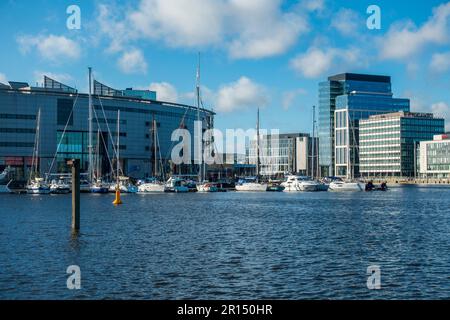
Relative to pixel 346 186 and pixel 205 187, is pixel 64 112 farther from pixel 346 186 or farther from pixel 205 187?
pixel 346 186

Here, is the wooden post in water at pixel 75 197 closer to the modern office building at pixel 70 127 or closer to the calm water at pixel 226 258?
the calm water at pixel 226 258

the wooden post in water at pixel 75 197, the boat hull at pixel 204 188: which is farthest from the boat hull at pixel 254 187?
the wooden post in water at pixel 75 197

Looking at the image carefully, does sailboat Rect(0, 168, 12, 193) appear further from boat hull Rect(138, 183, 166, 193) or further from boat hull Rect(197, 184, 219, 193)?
boat hull Rect(197, 184, 219, 193)

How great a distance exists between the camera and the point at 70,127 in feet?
583

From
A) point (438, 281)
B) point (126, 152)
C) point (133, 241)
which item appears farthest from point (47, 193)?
point (438, 281)

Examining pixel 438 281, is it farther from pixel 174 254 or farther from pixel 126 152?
pixel 126 152

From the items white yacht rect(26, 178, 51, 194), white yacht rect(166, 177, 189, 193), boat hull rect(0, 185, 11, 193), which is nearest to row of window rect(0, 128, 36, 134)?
boat hull rect(0, 185, 11, 193)

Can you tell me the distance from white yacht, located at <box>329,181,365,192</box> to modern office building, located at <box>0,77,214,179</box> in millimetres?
41361

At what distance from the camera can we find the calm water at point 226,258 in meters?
29.2

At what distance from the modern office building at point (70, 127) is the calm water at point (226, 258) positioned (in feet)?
355

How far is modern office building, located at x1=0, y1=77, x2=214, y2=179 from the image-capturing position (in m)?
170

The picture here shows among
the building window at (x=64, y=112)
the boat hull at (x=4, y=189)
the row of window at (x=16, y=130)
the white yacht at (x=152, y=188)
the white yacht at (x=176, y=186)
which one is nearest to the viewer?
the boat hull at (x=4, y=189)

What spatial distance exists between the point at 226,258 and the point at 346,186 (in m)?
137

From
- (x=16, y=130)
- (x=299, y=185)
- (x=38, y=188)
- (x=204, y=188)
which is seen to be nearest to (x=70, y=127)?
(x=16, y=130)
